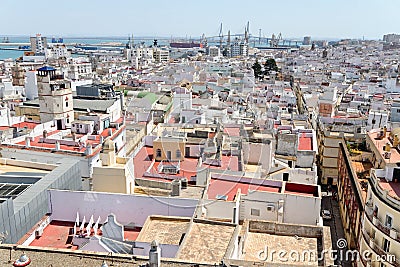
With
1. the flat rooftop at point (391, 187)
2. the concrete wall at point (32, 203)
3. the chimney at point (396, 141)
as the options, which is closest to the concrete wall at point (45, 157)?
the concrete wall at point (32, 203)

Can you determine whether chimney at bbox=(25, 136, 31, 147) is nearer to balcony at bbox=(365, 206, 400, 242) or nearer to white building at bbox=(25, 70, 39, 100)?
balcony at bbox=(365, 206, 400, 242)

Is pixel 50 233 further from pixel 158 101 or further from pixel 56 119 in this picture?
pixel 158 101

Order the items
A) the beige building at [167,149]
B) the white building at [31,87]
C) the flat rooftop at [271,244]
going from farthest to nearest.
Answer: the white building at [31,87] < the beige building at [167,149] < the flat rooftop at [271,244]

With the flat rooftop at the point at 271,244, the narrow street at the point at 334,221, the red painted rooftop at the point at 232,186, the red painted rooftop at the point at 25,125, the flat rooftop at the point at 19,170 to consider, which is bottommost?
the narrow street at the point at 334,221

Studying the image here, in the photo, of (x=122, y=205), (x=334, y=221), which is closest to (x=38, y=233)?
(x=122, y=205)

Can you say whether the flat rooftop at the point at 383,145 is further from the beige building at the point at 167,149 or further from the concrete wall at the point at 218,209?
the beige building at the point at 167,149

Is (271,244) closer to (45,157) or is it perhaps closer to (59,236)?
(59,236)

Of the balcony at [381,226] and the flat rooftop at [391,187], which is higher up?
the flat rooftop at [391,187]
